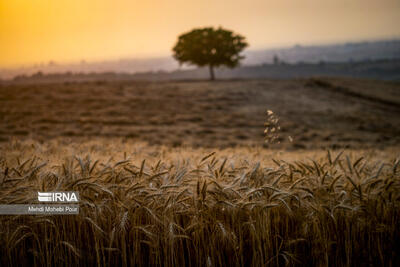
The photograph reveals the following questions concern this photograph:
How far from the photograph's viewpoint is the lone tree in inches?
1570

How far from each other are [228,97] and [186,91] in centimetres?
361

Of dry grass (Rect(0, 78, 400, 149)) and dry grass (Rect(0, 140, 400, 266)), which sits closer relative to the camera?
dry grass (Rect(0, 140, 400, 266))

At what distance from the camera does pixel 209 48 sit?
40.2 meters

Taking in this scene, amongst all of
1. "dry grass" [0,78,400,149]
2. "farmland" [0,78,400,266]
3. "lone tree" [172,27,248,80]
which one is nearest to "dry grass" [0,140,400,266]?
"farmland" [0,78,400,266]

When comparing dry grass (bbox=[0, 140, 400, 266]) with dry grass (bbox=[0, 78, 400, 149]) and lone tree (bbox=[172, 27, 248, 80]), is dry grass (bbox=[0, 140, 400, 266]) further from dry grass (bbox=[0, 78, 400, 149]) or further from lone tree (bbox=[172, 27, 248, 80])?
lone tree (bbox=[172, 27, 248, 80])

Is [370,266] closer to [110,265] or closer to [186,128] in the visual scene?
[110,265]

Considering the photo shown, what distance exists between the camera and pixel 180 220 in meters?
2.62

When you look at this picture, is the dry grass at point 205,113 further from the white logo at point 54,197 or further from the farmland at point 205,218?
the white logo at point 54,197

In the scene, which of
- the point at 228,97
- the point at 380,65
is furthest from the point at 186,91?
the point at 380,65

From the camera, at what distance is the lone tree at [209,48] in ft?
131

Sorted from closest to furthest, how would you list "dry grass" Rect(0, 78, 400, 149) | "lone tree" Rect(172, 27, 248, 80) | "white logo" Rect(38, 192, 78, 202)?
1. "white logo" Rect(38, 192, 78, 202)
2. "dry grass" Rect(0, 78, 400, 149)
3. "lone tree" Rect(172, 27, 248, 80)

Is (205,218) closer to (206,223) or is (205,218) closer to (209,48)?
(206,223)

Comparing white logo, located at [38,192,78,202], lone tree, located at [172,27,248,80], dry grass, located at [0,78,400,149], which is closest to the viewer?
white logo, located at [38,192,78,202]

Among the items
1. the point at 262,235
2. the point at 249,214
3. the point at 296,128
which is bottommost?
the point at 296,128
